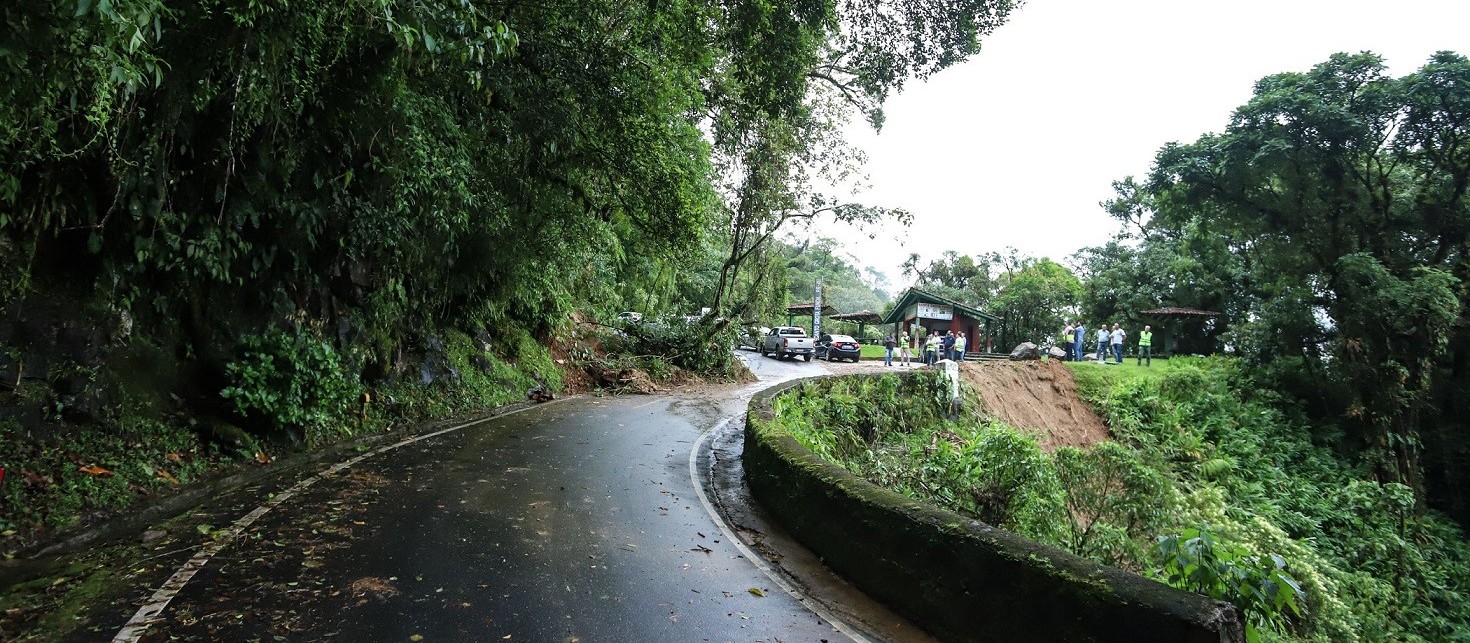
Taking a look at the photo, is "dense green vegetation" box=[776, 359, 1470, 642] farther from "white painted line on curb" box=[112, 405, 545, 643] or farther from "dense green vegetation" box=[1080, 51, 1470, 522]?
"white painted line on curb" box=[112, 405, 545, 643]

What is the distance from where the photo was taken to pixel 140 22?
3553mm

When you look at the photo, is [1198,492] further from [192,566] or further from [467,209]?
[192,566]

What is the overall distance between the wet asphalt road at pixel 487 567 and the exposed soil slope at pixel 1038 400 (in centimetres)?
1468

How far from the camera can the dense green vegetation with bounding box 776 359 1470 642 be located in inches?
295

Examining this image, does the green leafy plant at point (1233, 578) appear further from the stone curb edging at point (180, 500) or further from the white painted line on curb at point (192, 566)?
the stone curb edging at point (180, 500)

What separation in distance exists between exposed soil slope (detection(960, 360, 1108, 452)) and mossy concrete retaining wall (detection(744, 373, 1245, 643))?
15084mm

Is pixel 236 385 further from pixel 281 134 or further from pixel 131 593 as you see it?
pixel 131 593

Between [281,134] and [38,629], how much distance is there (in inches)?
216

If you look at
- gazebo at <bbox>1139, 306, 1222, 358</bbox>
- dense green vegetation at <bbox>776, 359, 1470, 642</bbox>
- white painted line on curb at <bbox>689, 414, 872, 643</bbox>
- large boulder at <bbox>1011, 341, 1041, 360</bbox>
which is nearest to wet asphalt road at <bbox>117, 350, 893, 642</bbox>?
white painted line on curb at <bbox>689, 414, 872, 643</bbox>

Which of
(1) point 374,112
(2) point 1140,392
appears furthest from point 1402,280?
(1) point 374,112

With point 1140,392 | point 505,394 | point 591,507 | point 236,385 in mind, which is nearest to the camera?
point 591,507

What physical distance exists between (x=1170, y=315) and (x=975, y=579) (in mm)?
33262

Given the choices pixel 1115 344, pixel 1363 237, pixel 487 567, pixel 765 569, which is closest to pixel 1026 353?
pixel 1115 344

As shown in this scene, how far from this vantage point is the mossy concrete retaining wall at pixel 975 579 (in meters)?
3.44
